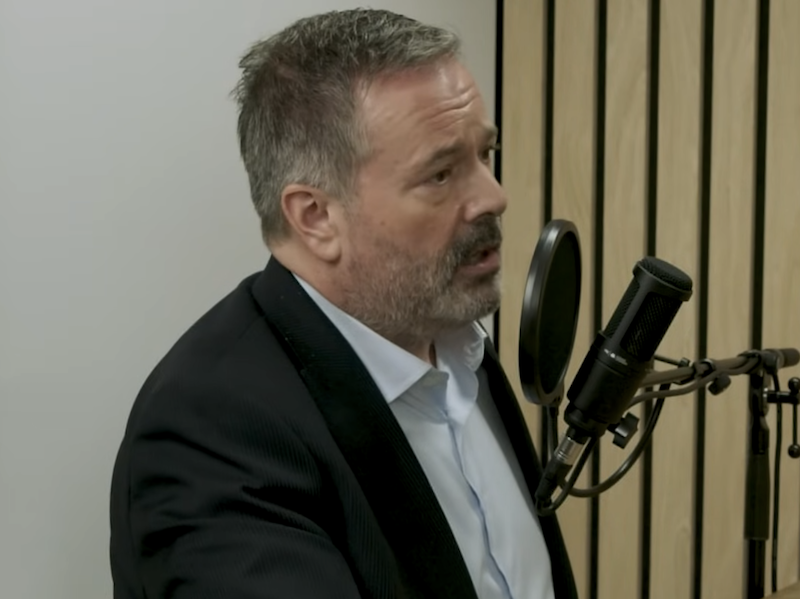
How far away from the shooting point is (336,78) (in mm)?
1201

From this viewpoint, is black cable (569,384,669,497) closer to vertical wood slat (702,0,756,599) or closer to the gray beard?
the gray beard

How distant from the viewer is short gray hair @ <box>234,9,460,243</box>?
1195 mm

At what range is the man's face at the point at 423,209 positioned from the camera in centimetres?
119

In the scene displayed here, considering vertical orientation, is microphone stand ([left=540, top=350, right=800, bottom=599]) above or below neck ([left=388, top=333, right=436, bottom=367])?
below

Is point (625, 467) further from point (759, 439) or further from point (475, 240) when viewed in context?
point (759, 439)

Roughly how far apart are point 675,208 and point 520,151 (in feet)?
1.18

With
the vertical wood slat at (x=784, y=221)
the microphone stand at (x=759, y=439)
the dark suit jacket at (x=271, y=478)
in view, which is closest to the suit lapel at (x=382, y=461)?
the dark suit jacket at (x=271, y=478)

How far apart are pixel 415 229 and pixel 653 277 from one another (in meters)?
0.29

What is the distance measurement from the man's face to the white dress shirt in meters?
0.05

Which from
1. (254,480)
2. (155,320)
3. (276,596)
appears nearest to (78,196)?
(155,320)

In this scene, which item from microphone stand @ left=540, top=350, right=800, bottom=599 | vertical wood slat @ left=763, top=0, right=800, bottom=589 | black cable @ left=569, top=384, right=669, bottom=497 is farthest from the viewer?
vertical wood slat @ left=763, top=0, right=800, bottom=589

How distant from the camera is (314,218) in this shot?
1.24m

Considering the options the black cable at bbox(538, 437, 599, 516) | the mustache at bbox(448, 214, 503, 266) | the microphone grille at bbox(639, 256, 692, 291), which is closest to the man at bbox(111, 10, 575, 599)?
the mustache at bbox(448, 214, 503, 266)

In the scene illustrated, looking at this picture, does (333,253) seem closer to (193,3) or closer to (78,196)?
(78,196)
